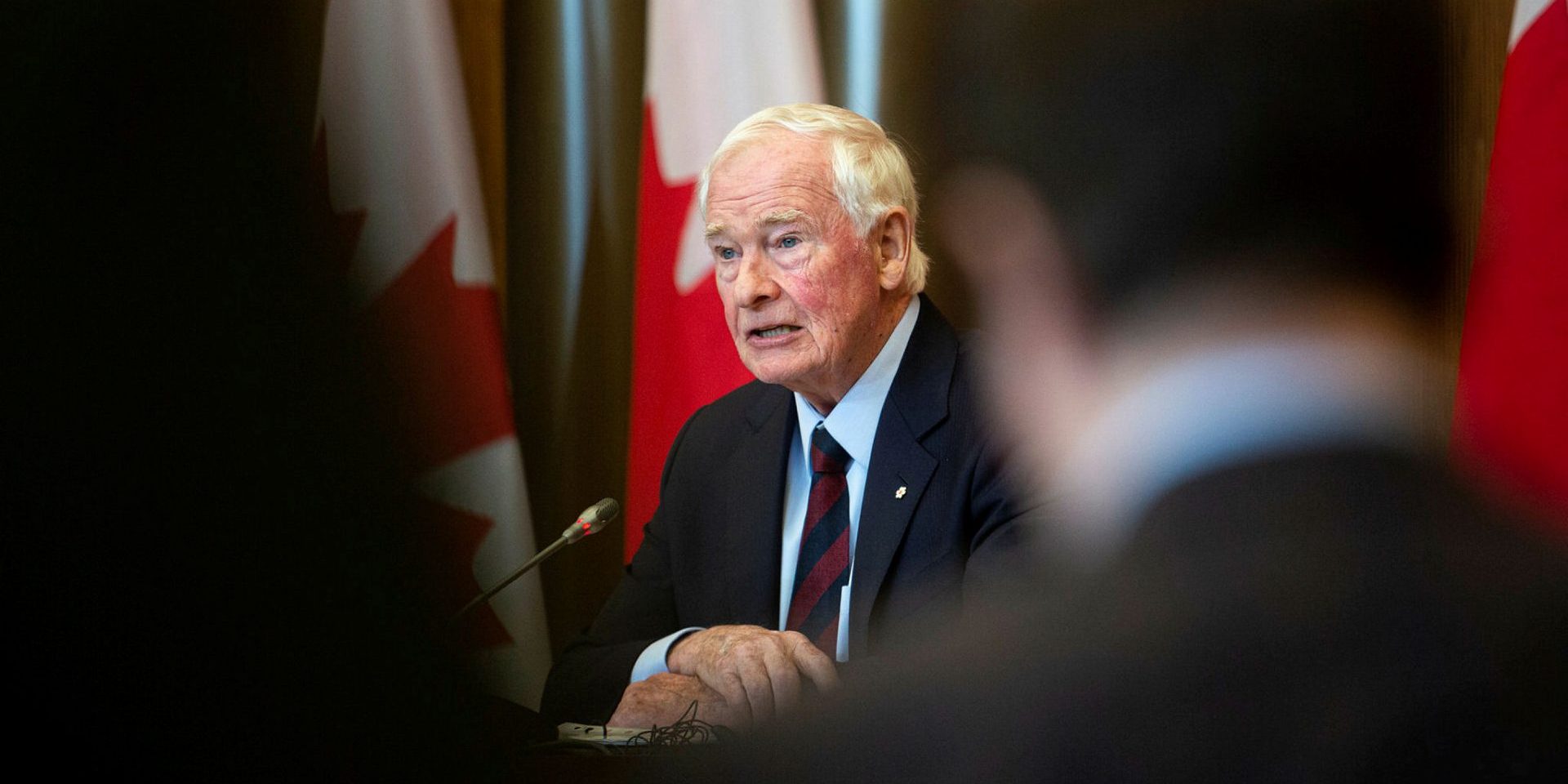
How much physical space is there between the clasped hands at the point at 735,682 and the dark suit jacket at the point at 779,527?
0.61 feet

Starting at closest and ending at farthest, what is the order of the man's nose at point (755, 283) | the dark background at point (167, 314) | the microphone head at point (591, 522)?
the dark background at point (167, 314) → the microphone head at point (591, 522) → the man's nose at point (755, 283)

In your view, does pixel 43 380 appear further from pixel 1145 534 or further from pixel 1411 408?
pixel 1411 408

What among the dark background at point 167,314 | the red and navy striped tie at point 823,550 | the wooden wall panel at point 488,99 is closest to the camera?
the dark background at point 167,314

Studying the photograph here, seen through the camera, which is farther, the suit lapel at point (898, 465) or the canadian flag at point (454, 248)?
the canadian flag at point (454, 248)

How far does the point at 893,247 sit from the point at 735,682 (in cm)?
83

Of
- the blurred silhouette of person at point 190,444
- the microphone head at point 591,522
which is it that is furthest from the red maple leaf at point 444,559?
the microphone head at point 591,522

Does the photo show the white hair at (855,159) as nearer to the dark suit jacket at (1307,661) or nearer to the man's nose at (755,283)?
the man's nose at (755,283)

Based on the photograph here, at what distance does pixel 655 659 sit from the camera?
163 cm

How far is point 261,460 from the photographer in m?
0.20

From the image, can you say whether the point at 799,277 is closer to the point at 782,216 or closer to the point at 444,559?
the point at 782,216

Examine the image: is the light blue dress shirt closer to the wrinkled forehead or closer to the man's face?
the man's face

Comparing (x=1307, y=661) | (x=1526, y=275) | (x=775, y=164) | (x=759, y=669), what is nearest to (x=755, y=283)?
(x=775, y=164)

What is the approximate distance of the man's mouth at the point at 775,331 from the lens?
188 centimetres

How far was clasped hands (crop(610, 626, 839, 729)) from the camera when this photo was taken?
139 cm
